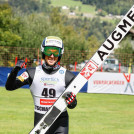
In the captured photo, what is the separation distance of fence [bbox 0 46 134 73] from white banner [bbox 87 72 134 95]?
14.3 feet

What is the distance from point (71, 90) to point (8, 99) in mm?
13764

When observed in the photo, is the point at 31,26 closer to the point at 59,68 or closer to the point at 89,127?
the point at 89,127

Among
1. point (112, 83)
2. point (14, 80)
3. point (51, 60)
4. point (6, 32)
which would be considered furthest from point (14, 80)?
point (6, 32)

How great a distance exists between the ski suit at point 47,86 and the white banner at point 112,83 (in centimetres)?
1745

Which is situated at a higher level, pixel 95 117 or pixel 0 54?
pixel 95 117

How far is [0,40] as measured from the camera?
49219 mm

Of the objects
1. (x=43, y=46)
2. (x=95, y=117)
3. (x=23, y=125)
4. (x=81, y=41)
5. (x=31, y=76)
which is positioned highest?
(x=43, y=46)

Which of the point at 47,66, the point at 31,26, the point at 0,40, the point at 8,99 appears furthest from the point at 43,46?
the point at 31,26

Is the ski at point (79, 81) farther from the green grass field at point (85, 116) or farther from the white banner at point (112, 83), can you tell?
the white banner at point (112, 83)

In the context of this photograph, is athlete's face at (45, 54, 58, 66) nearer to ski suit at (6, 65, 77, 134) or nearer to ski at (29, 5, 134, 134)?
ski suit at (6, 65, 77, 134)

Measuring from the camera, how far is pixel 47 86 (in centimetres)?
572

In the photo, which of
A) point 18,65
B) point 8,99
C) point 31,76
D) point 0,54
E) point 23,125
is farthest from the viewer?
point 0,54

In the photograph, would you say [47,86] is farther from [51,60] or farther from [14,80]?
[14,80]

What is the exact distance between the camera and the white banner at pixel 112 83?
2322 cm
